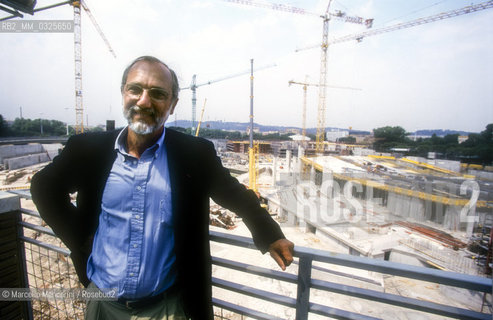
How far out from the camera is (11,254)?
207 centimetres

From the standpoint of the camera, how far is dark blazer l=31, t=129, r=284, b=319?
126 cm

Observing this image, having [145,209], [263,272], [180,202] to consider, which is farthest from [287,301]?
[145,209]

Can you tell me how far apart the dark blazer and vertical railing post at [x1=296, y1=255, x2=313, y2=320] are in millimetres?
202

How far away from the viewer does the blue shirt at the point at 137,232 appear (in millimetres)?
1213

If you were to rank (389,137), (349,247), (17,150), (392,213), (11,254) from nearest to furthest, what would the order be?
(11,254), (349,247), (392,213), (17,150), (389,137)

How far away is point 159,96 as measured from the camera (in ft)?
4.57

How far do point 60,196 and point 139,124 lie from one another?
575mm

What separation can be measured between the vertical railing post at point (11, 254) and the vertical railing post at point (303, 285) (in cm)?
243

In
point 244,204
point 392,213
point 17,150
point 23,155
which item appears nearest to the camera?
point 244,204

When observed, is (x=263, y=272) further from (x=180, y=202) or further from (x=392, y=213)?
(x=392, y=213)

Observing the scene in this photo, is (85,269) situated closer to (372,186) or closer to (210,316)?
(210,316)

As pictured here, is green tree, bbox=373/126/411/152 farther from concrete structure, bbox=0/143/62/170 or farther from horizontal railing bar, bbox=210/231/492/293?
concrete structure, bbox=0/143/62/170

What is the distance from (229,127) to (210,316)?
613 feet

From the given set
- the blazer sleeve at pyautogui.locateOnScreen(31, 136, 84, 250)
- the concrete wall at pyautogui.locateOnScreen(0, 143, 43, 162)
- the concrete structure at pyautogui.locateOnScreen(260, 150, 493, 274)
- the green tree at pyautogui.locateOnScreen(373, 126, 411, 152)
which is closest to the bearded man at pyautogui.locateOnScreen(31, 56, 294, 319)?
the blazer sleeve at pyautogui.locateOnScreen(31, 136, 84, 250)
